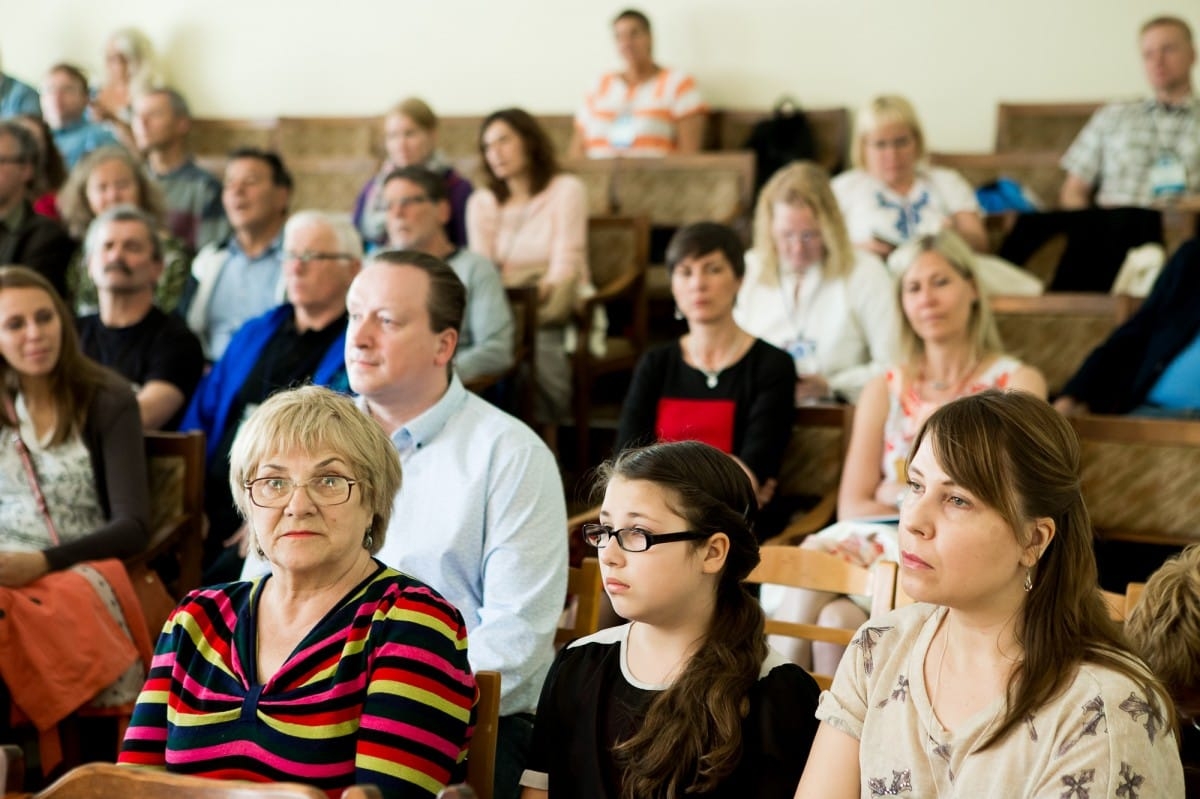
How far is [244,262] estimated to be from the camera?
15.3 feet

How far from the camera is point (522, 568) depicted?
7.23 feet

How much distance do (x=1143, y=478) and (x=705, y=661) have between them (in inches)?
63.6

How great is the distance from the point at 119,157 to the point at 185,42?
3.05 meters

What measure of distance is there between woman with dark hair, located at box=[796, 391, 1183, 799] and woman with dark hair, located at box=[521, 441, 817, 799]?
0.13 m

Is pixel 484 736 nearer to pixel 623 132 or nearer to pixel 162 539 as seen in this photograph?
pixel 162 539

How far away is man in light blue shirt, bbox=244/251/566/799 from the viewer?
2.17 m

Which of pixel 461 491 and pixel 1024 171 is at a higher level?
pixel 1024 171

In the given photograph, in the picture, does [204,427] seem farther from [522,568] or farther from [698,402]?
[522,568]

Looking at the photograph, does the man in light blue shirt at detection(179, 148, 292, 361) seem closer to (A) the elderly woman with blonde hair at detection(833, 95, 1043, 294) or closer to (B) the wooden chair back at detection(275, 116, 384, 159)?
(A) the elderly woman with blonde hair at detection(833, 95, 1043, 294)

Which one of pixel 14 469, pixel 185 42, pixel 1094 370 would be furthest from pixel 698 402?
pixel 185 42

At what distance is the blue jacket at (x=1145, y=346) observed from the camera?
141 inches

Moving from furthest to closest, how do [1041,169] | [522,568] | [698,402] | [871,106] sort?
1. [1041,169]
2. [871,106]
3. [698,402]
4. [522,568]

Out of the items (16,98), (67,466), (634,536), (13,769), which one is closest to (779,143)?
(16,98)

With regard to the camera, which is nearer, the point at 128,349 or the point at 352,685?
the point at 352,685
